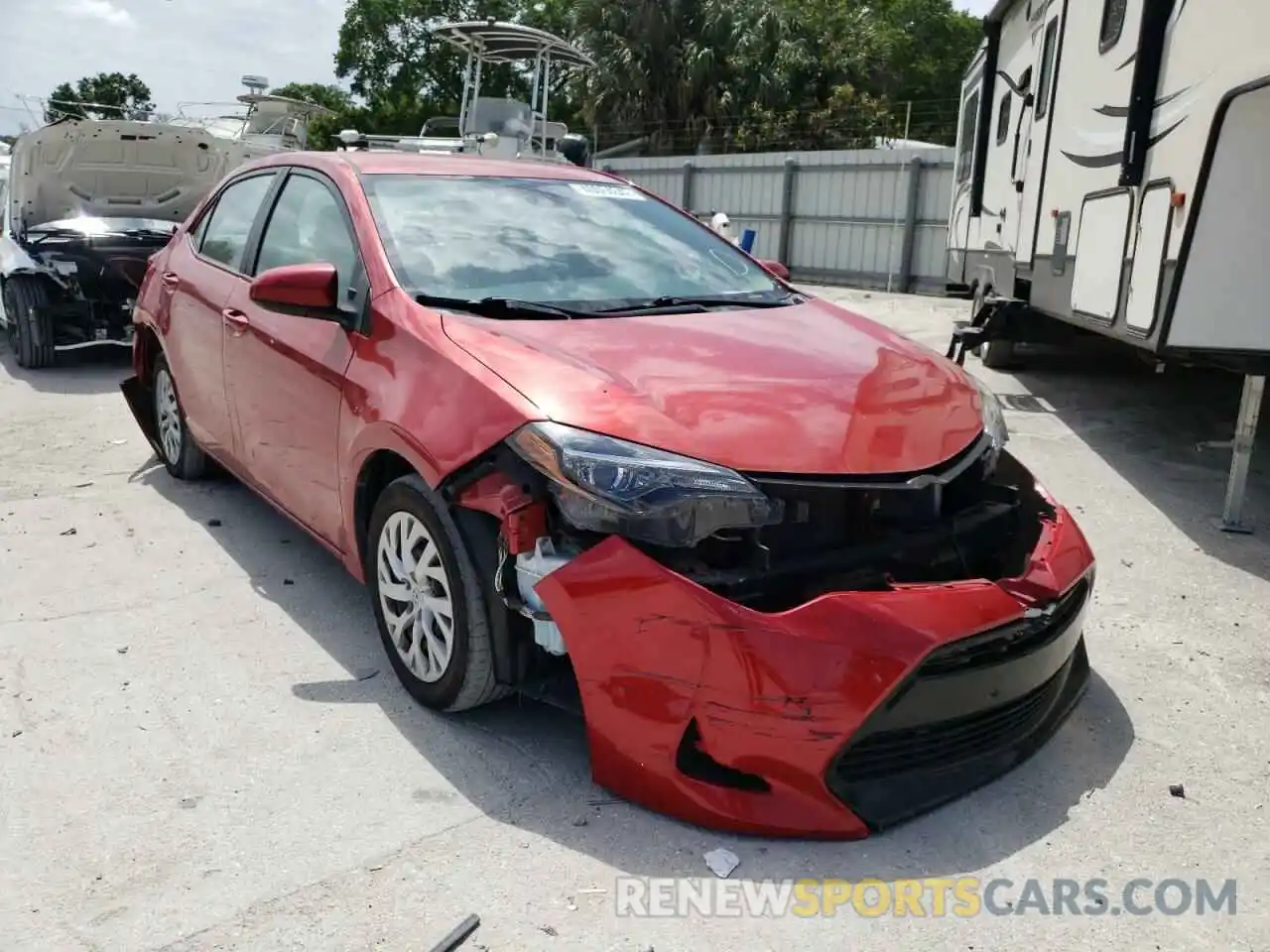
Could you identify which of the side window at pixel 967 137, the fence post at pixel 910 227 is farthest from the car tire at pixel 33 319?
the fence post at pixel 910 227

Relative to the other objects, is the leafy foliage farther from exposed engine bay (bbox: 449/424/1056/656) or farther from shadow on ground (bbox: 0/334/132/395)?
exposed engine bay (bbox: 449/424/1056/656)

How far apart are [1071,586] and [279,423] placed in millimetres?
2709

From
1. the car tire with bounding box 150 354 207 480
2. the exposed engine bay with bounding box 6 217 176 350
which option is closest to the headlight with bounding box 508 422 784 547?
the car tire with bounding box 150 354 207 480

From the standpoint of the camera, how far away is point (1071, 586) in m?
2.83

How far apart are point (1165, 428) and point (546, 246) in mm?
5172

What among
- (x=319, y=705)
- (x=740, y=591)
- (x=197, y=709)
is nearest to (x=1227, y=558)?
(x=740, y=591)

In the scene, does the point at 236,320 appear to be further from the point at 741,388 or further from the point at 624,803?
the point at 624,803

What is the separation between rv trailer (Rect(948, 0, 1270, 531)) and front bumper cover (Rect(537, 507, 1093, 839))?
2.78 meters

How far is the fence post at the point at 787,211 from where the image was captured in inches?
770

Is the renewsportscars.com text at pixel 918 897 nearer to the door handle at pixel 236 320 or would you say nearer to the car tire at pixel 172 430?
the door handle at pixel 236 320

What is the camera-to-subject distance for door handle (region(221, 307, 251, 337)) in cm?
412

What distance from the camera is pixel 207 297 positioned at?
4.58 meters

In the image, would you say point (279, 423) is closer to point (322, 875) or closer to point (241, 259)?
point (241, 259)

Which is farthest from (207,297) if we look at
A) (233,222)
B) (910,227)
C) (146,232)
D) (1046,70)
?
(910,227)
